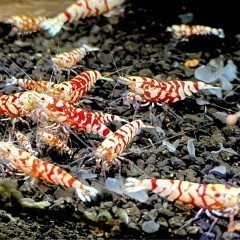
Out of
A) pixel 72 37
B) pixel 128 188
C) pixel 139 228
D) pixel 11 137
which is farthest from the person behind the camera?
pixel 72 37

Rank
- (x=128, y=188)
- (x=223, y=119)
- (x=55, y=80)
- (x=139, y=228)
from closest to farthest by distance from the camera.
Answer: (x=139, y=228) < (x=128, y=188) < (x=223, y=119) < (x=55, y=80)

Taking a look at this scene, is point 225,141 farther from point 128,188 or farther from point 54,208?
point 54,208

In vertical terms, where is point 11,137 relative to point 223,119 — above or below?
above

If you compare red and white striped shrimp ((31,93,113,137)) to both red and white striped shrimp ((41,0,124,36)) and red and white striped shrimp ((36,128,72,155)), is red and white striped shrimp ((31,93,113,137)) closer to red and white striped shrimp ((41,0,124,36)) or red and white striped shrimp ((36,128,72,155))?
red and white striped shrimp ((36,128,72,155))

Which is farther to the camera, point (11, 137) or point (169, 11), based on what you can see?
point (169, 11)

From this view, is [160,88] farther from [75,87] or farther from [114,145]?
[114,145]

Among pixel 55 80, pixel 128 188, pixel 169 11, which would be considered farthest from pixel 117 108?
pixel 169 11
